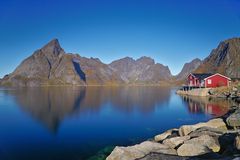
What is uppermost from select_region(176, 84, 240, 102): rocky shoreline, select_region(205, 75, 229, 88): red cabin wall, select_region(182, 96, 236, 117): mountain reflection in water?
select_region(205, 75, 229, 88): red cabin wall

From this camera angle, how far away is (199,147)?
1471 cm

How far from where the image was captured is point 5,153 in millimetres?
21500

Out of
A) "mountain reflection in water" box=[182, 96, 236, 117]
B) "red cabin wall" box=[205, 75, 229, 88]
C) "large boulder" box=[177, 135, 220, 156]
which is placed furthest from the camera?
"red cabin wall" box=[205, 75, 229, 88]

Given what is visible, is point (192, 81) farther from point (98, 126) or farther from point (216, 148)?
point (216, 148)

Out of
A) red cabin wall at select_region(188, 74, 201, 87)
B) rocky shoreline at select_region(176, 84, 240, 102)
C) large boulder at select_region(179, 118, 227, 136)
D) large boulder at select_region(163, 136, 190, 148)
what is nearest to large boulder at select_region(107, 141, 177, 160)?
large boulder at select_region(163, 136, 190, 148)

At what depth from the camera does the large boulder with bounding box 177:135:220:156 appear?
1448 centimetres

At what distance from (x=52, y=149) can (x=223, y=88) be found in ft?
217

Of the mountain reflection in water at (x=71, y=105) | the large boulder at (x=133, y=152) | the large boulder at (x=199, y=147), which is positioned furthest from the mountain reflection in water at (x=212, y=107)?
the large boulder at (x=133, y=152)

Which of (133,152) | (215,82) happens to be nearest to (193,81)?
(215,82)

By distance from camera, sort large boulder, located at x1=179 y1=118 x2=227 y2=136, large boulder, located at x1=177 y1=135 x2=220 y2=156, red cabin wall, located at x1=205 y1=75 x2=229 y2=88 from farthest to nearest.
Result: 1. red cabin wall, located at x1=205 y1=75 x2=229 y2=88
2. large boulder, located at x1=179 y1=118 x2=227 y2=136
3. large boulder, located at x1=177 y1=135 x2=220 y2=156

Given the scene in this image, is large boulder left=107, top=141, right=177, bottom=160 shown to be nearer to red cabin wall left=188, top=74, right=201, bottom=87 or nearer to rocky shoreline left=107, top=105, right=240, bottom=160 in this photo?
rocky shoreline left=107, top=105, right=240, bottom=160

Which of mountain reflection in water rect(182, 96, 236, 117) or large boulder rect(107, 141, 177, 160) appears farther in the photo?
mountain reflection in water rect(182, 96, 236, 117)

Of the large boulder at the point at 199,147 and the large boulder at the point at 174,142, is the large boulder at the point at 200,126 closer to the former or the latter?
the large boulder at the point at 174,142

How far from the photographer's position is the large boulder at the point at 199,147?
14483mm
